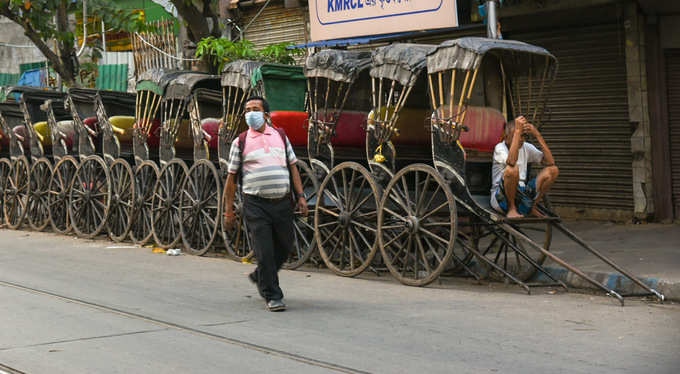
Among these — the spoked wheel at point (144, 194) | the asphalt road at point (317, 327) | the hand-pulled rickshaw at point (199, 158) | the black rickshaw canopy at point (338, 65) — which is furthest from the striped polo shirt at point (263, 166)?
the spoked wheel at point (144, 194)

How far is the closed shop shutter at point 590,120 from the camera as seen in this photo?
1209cm

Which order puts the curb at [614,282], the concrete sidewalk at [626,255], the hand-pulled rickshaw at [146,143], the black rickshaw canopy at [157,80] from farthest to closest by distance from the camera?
the hand-pulled rickshaw at [146,143] → the black rickshaw canopy at [157,80] → the concrete sidewalk at [626,255] → the curb at [614,282]

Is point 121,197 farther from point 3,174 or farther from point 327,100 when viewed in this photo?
point 327,100

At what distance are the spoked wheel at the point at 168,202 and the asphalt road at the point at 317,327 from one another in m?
2.36

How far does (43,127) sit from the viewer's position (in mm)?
15617

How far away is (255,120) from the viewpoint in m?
7.52

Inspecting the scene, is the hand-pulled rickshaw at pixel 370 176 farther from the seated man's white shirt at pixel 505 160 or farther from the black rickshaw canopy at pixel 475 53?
the seated man's white shirt at pixel 505 160

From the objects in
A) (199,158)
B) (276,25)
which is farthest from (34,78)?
(199,158)

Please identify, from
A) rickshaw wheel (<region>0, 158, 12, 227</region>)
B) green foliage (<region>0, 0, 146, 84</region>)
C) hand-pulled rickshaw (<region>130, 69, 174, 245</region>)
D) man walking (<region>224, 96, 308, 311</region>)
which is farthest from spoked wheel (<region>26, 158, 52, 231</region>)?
man walking (<region>224, 96, 308, 311</region>)

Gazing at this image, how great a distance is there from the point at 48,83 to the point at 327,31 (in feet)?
46.2

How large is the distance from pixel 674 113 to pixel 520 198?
4464 mm

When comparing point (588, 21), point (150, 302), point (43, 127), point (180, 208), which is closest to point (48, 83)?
point (43, 127)

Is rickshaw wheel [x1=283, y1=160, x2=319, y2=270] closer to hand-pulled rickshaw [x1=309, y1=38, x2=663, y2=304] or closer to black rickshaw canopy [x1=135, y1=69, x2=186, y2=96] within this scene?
hand-pulled rickshaw [x1=309, y1=38, x2=663, y2=304]

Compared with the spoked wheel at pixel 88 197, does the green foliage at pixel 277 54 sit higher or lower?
higher
